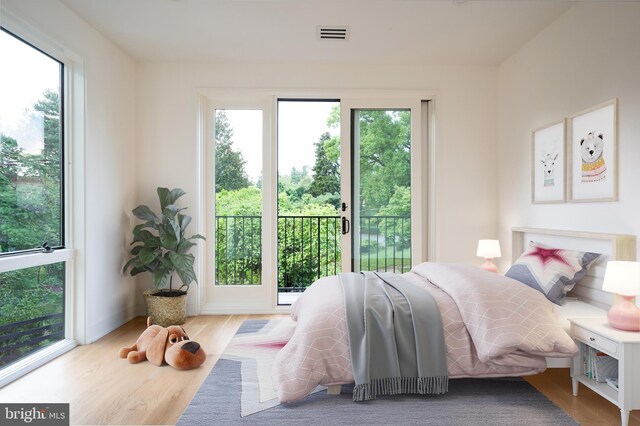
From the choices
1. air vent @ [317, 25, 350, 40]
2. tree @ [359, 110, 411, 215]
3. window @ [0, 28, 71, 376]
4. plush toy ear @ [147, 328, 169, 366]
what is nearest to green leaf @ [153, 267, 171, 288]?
window @ [0, 28, 71, 376]

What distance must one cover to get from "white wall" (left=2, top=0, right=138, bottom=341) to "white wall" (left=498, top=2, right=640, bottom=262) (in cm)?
382

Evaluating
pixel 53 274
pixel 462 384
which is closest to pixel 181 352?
pixel 53 274

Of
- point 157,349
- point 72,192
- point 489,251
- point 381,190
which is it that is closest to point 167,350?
point 157,349

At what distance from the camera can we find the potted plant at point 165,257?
362 cm

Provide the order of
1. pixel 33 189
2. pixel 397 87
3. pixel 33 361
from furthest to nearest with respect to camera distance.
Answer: pixel 397 87 < pixel 33 189 < pixel 33 361

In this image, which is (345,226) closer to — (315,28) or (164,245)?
(164,245)

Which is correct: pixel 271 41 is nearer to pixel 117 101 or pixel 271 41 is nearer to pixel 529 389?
pixel 117 101

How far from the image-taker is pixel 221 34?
3459mm

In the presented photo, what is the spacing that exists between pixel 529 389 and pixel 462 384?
1.27ft

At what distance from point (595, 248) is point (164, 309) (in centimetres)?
356

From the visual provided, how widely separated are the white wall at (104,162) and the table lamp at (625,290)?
3.64 metres

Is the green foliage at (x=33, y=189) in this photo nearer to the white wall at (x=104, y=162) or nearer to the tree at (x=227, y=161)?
the white wall at (x=104, y=162)

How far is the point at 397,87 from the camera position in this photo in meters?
4.14

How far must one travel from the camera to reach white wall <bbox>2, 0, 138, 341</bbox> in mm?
3125
